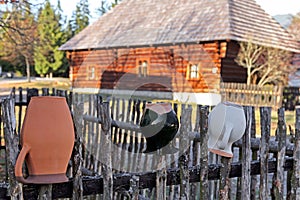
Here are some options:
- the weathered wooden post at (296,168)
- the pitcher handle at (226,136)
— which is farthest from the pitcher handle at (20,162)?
the weathered wooden post at (296,168)

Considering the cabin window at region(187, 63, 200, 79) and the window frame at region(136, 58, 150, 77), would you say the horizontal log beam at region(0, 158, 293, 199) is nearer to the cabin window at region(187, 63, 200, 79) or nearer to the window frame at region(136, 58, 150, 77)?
the cabin window at region(187, 63, 200, 79)

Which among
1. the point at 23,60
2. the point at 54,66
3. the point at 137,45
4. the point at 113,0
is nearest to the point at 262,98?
the point at 137,45

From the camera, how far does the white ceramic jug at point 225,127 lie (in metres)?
2.29

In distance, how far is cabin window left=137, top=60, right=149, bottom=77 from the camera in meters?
20.5

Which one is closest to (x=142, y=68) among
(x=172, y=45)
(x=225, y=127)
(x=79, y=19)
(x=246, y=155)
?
(x=172, y=45)

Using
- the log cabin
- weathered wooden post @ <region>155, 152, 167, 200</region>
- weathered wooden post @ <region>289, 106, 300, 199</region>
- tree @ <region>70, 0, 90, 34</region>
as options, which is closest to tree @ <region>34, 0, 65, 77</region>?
tree @ <region>70, 0, 90, 34</region>

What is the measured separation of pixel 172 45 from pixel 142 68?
2.73m

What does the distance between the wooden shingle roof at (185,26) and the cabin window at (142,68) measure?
1220 mm

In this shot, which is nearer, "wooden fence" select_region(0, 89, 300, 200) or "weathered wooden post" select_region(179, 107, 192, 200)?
"wooden fence" select_region(0, 89, 300, 200)

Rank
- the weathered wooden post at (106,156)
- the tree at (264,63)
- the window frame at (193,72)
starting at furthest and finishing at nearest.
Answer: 1. the window frame at (193,72)
2. the tree at (264,63)
3. the weathered wooden post at (106,156)

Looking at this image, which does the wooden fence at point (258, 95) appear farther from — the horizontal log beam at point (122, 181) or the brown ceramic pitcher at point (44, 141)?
the brown ceramic pitcher at point (44, 141)

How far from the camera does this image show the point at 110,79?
72.8 feet

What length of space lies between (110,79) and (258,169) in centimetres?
1994

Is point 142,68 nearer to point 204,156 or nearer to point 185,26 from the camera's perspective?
point 185,26
